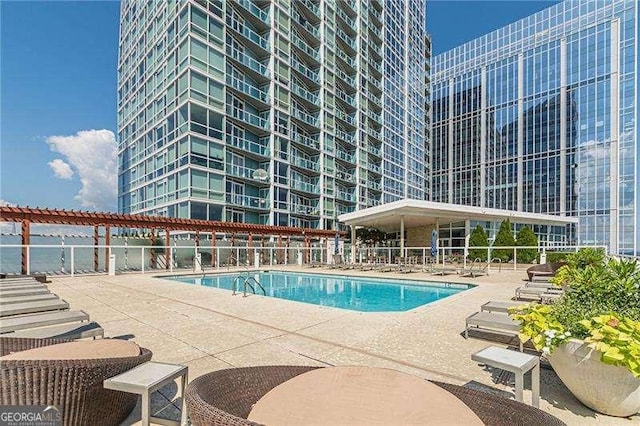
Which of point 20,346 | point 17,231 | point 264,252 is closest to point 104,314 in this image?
point 20,346

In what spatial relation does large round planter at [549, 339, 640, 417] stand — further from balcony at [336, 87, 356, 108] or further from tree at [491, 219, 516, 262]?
balcony at [336, 87, 356, 108]

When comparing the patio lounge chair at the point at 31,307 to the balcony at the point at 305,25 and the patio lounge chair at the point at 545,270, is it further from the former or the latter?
the balcony at the point at 305,25

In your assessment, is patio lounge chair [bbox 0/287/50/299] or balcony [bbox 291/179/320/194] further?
balcony [bbox 291/179/320/194]

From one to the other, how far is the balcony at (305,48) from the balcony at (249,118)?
8.35 m

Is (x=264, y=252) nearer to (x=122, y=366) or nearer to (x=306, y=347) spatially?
(x=306, y=347)

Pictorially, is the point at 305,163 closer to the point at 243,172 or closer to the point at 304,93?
the point at 304,93

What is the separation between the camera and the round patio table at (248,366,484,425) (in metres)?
1.42

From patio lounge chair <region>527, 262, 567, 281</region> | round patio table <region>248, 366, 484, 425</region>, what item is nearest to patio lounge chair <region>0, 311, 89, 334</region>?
round patio table <region>248, 366, 484, 425</region>

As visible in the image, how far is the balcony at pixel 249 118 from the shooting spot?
2478 cm

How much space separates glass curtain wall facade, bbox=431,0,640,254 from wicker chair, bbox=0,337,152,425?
5289 cm

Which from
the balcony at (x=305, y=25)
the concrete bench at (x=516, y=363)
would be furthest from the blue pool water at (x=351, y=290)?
the balcony at (x=305, y=25)

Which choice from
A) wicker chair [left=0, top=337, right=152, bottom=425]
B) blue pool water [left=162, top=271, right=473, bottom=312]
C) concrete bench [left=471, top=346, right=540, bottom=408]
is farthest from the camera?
blue pool water [left=162, top=271, right=473, bottom=312]

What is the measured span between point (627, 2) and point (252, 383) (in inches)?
2724

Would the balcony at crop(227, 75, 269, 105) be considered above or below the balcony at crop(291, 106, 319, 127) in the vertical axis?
above
